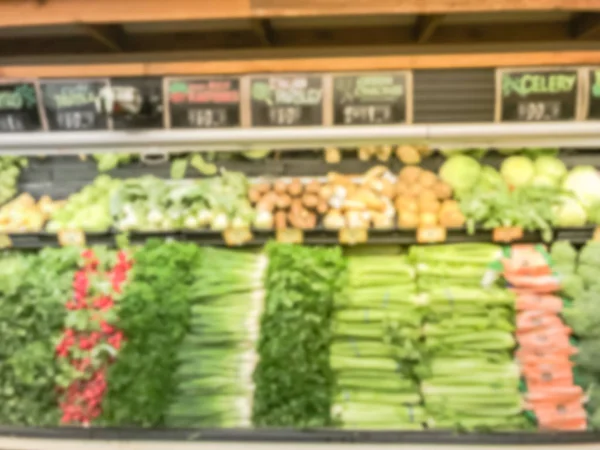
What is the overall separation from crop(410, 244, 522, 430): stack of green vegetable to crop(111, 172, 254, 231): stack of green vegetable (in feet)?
2.86

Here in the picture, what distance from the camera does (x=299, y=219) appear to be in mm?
2352

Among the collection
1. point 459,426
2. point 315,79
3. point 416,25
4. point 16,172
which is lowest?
point 459,426

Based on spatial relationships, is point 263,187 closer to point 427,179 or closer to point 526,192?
point 427,179

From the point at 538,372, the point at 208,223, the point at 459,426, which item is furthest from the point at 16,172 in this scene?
the point at 538,372

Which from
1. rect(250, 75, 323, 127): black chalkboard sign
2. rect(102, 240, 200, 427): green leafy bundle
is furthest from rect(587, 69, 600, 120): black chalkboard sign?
rect(102, 240, 200, 427): green leafy bundle

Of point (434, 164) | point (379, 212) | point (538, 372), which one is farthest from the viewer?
point (434, 164)

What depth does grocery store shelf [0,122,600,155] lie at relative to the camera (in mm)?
2340

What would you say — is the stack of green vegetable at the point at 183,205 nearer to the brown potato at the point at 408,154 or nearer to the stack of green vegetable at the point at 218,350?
the stack of green vegetable at the point at 218,350

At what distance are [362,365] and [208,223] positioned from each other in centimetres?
97

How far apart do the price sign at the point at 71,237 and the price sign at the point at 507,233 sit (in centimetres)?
190

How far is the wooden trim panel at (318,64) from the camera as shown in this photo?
7.57 ft

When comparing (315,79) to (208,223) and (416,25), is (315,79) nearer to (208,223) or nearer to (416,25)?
(416,25)

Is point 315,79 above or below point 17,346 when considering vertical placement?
above

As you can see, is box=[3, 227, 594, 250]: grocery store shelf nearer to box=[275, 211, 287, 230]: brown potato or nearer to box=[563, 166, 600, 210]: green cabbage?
box=[275, 211, 287, 230]: brown potato
